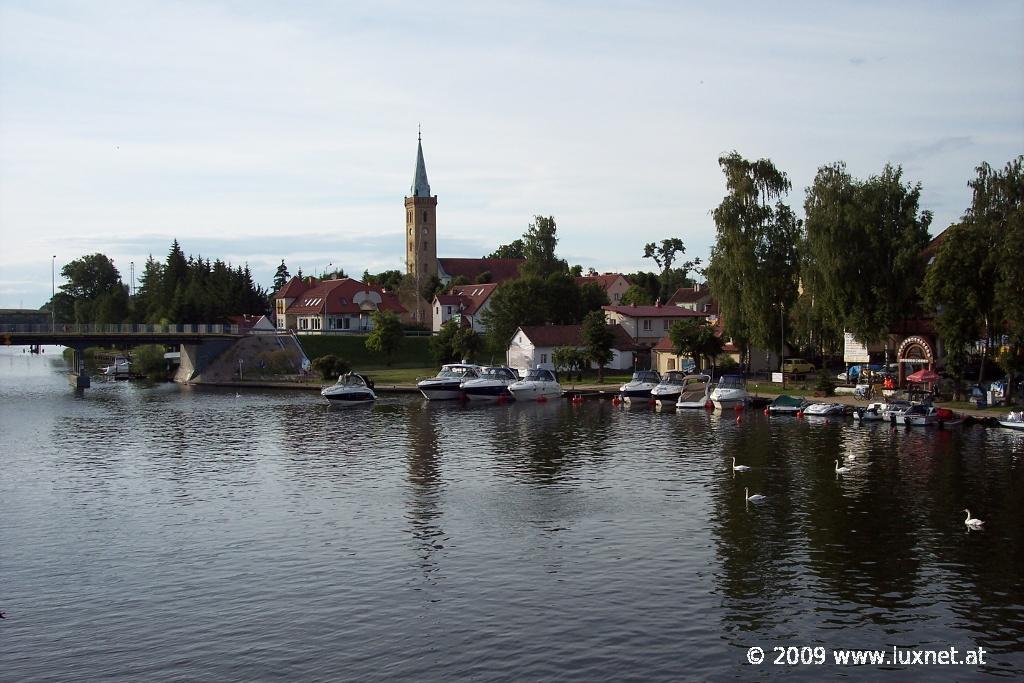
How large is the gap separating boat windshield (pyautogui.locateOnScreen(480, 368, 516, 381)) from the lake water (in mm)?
33623

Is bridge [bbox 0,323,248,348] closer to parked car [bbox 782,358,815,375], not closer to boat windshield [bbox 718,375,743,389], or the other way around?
boat windshield [bbox 718,375,743,389]

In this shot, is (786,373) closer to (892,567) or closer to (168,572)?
(892,567)

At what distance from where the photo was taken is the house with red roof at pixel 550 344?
113 metres

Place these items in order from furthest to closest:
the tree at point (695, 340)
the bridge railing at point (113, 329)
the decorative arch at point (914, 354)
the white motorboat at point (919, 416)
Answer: the bridge railing at point (113, 329), the tree at point (695, 340), the decorative arch at point (914, 354), the white motorboat at point (919, 416)

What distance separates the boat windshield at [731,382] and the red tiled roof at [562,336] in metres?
28.7

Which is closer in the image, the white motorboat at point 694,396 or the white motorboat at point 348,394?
the white motorboat at point 694,396

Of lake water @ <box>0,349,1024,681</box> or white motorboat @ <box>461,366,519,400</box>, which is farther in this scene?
white motorboat @ <box>461,366,519,400</box>

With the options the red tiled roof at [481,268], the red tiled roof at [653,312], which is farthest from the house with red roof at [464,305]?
the red tiled roof at [481,268]

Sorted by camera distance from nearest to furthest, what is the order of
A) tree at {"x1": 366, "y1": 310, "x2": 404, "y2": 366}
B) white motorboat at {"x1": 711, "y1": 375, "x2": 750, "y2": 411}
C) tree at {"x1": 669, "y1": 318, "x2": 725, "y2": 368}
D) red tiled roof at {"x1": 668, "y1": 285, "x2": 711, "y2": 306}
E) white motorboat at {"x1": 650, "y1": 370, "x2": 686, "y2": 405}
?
1. white motorboat at {"x1": 711, "y1": 375, "x2": 750, "y2": 411}
2. white motorboat at {"x1": 650, "y1": 370, "x2": 686, "y2": 405}
3. tree at {"x1": 669, "y1": 318, "x2": 725, "y2": 368}
4. tree at {"x1": 366, "y1": 310, "x2": 404, "y2": 366}
5. red tiled roof at {"x1": 668, "y1": 285, "x2": 711, "y2": 306}

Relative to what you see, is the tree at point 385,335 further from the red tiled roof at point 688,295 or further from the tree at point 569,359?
the red tiled roof at point 688,295

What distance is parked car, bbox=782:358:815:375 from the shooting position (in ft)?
310

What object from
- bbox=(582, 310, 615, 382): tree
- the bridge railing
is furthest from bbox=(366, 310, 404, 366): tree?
bbox=(582, 310, 615, 382): tree

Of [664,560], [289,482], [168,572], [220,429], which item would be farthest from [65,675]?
[220,429]

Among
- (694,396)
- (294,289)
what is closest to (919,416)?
(694,396)
